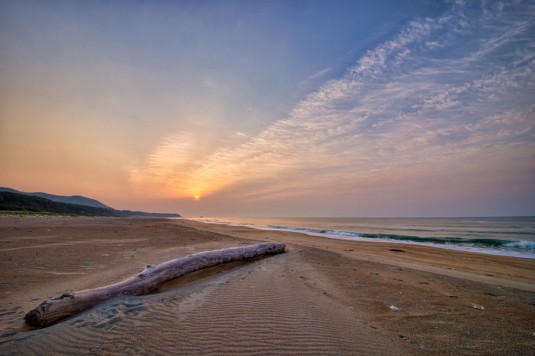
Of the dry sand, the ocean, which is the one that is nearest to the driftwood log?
the dry sand

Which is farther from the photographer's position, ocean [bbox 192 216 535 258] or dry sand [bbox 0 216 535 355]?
ocean [bbox 192 216 535 258]

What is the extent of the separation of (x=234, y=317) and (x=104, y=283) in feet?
12.2

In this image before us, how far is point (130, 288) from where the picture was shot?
4.44m

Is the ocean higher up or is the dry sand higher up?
the dry sand

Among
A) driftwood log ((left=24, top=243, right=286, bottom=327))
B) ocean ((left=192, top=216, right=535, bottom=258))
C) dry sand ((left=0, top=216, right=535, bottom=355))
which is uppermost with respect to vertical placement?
driftwood log ((left=24, top=243, right=286, bottom=327))

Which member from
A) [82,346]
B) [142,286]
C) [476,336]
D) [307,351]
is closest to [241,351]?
[307,351]

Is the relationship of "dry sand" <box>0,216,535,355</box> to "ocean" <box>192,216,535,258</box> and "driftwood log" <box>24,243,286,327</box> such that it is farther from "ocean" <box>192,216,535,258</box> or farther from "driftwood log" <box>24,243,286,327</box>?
"ocean" <box>192,216,535,258</box>

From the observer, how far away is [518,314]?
14.7 feet

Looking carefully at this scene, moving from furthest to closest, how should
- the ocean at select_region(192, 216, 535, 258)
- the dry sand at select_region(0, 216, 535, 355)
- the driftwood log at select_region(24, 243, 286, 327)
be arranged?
the ocean at select_region(192, 216, 535, 258), the driftwood log at select_region(24, 243, 286, 327), the dry sand at select_region(0, 216, 535, 355)

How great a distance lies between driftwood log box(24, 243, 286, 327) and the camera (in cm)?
346

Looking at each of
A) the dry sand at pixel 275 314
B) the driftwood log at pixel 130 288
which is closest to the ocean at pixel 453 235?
the dry sand at pixel 275 314

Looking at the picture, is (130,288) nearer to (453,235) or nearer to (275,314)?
(275,314)

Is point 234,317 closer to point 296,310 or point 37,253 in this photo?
point 296,310

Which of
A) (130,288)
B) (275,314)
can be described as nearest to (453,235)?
(275,314)
